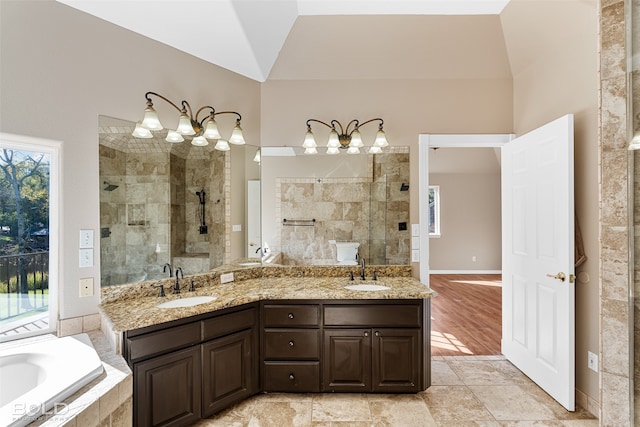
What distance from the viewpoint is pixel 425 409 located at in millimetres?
2254

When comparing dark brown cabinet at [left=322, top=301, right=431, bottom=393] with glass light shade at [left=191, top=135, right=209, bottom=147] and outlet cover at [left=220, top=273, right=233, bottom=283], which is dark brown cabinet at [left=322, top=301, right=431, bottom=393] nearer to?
outlet cover at [left=220, top=273, right=233, bottom=283]

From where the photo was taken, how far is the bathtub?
1.22 meters

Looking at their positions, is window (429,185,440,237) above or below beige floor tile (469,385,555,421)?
above

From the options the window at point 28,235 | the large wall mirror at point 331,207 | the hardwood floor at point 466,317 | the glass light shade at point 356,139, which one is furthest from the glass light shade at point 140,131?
the hardwood floor at point 466,317

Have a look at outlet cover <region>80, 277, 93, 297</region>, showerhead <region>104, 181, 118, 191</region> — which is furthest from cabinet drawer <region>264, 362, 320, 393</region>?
→ showerhead <region>104, 181, 118, 191</region>

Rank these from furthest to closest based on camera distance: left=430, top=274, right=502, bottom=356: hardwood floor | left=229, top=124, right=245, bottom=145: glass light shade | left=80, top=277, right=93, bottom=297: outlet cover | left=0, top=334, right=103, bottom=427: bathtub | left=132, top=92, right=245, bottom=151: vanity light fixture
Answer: left=430, top=274, right=502, bottom=356: hardwood floor < left=229, top=124, right=245, bottom=145: glass light shade < left=132, top=92, right=245, bottom=151: vanity light fixture < left=80, top=277, right=93, bottom=297: outlet cover < left=0, top=334, right=103, bottom=427: bathtub

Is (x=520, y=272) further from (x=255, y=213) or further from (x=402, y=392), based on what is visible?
(x=255, y=213)

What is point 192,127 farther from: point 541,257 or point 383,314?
point 541,257

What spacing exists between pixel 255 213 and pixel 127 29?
1.66 m

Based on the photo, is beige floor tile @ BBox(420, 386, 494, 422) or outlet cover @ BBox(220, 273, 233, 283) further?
outlet cover @ BBox(220, 273, 233, 283)

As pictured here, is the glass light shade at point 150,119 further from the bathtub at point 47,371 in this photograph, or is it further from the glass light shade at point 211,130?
the bathtub at point 47,371

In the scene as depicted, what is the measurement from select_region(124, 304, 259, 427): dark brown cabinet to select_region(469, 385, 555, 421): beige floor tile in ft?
5.70

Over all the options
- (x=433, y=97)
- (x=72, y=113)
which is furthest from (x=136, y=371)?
(x=433, y=97)

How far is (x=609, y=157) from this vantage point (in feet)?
5.14
